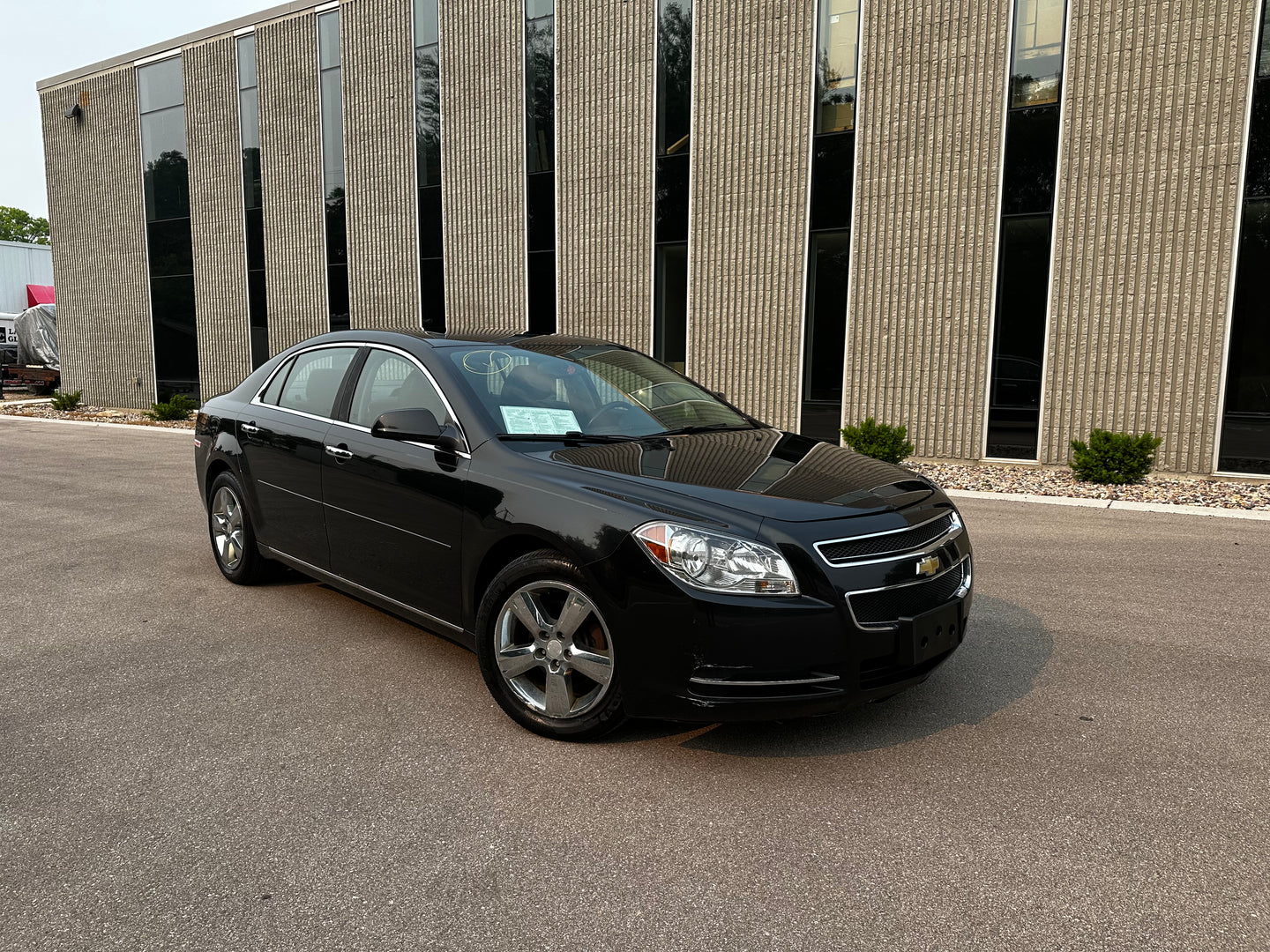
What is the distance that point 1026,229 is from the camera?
12023 millimetres

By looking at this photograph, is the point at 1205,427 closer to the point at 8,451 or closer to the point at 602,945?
Answer: the point at 602,945

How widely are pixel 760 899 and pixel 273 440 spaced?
12.3ft

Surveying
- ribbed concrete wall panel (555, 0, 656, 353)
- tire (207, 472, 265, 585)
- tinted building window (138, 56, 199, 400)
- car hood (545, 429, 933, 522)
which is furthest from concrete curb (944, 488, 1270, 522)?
tinted building window (138, 56, 199, 400)

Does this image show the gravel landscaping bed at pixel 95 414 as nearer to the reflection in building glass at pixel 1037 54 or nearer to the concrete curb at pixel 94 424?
the concrete curb at pixel 94 424

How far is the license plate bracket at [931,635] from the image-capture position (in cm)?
316

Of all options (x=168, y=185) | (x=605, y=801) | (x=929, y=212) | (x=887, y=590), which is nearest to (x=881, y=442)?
(x=929, y=212)

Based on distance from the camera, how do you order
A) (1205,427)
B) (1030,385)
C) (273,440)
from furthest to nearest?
(1030,385)
(1205,427)
(273,440)

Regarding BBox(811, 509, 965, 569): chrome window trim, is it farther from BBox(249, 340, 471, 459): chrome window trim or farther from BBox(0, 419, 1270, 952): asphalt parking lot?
BBox(249, 340, 471, 459): chrome window trim

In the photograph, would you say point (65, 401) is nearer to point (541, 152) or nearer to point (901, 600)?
point (541, 152)

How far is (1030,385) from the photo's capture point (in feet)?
40.0

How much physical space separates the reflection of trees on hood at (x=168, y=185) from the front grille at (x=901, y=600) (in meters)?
21.9

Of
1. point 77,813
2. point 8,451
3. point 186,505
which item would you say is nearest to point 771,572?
point 77,813

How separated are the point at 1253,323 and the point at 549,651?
37.0 ft

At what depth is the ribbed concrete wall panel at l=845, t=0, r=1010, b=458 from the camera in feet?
39.7
